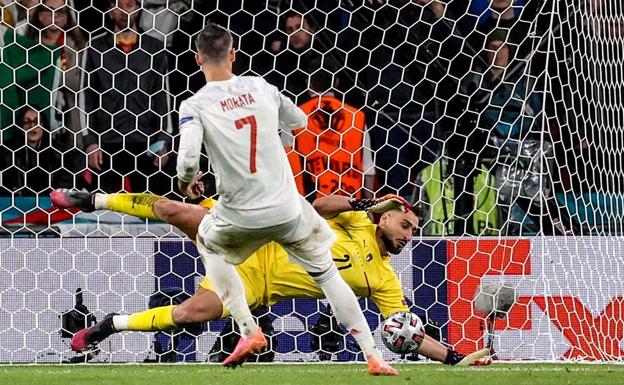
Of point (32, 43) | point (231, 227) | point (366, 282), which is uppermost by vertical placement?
point (32, 43)

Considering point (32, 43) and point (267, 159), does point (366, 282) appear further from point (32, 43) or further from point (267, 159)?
point (32, 43)

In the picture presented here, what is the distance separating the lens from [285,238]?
16.9 ft

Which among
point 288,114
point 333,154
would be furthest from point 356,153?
point 288,114

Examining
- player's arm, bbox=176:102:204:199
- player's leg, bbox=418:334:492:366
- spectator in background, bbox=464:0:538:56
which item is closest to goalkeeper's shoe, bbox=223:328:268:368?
player's arm, bbox=176:102:204:199

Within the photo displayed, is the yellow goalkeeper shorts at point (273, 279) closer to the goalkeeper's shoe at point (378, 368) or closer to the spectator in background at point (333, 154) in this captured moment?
the spectator in background at point (333, 154)

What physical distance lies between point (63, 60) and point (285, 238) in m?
3.22

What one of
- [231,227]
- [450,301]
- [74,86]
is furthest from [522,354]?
[74,86]

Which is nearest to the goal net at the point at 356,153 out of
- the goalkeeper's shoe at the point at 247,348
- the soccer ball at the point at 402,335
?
the soccer ball at the point at 402,335

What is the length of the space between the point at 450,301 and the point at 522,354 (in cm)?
51

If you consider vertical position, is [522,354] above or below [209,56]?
below

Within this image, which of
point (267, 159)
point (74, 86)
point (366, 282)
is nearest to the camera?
point (267, 159)

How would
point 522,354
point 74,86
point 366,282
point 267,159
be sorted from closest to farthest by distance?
point 267,159, point 366,282, point 522,354, point 74,86

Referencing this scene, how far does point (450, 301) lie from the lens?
23.8ft

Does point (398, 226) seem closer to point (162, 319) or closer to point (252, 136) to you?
point (162, 319)
